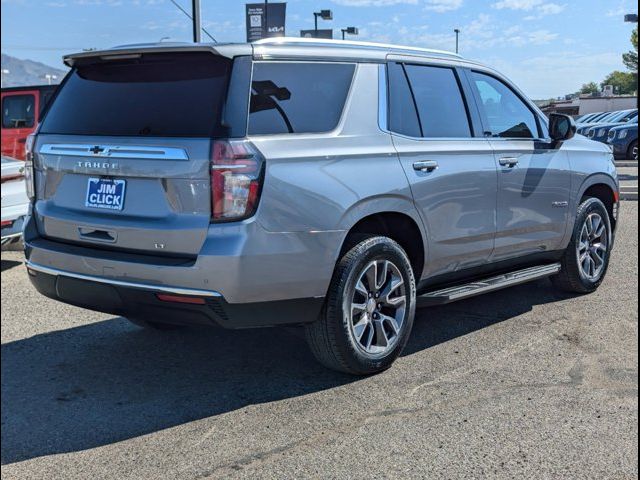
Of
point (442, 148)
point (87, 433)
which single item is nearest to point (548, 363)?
point (442, 148)

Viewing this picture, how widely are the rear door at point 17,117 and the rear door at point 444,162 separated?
1153 centimetres

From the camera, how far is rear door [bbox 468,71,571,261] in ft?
16.7

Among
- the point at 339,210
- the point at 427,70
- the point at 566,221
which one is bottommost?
the point at 566,221

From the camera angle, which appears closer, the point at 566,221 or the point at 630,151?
the point at 566,221

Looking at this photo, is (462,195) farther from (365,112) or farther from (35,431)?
(35,431)

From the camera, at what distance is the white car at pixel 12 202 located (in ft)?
23.9

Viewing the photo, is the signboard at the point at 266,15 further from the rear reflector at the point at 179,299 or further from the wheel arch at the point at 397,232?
the rear reflector at the point at 179,299

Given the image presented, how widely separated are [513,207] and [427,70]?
117cm

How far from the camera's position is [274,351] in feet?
15.2

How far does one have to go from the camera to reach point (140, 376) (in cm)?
425

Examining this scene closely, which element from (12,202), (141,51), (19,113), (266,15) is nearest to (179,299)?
(141,51)

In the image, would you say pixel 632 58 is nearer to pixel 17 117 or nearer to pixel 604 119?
pixel 604 119

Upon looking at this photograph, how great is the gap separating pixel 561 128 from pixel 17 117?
1209 cm

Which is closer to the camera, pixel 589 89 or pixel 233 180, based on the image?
pixel 233 180
